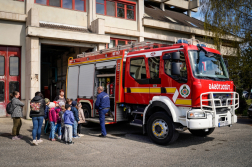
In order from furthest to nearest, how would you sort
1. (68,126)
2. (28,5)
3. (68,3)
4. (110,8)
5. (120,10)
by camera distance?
(120,10), (110,8), (68,3), (28,5), (68,126)

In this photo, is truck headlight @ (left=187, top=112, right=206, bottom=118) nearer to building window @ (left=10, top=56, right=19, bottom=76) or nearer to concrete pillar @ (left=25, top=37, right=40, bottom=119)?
concrete pillar @ (left=25, top=37, right=40, bottom=119)

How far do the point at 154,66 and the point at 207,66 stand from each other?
1578 mm

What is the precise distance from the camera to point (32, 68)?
13062mm

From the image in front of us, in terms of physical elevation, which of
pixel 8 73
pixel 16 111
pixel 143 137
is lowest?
pixel 143 137

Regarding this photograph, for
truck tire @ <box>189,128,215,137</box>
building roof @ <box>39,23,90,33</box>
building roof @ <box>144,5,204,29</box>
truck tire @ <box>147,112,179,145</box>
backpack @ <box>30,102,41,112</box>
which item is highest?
building roof @ <box>144,5,204,29</box>

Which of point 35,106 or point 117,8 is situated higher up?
point 117,8

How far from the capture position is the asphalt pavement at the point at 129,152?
528 cm

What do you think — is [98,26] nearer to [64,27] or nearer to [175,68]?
[64,27]

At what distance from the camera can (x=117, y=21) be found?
1688 centimetres

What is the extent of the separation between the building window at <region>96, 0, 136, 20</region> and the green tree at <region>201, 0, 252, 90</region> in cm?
559

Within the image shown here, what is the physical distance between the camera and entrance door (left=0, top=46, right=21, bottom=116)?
13375 mm

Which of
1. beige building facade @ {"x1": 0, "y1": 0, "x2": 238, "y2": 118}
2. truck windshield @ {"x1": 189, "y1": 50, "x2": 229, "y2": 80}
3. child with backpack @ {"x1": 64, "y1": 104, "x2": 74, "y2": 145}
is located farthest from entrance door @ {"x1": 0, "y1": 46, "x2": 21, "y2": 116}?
truck windshield @ {"x1": 189, "y1": 50, "x2": 229, "y2": 80}

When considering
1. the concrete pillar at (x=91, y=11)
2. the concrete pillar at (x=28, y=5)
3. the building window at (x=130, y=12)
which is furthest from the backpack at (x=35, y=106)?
the building window at (x=130, y=12)

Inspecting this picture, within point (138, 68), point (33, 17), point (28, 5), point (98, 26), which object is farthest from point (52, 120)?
point (28, 5)
